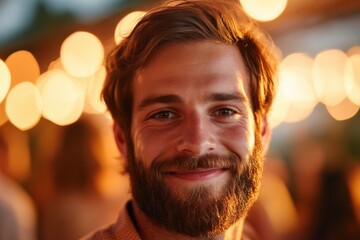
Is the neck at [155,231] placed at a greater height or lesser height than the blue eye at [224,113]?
lesser

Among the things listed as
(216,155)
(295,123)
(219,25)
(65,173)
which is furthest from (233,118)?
(295,123)

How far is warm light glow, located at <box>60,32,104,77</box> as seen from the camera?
21.3 ft

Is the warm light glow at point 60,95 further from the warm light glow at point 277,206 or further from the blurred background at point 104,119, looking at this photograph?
the warm light glow at point 277,206

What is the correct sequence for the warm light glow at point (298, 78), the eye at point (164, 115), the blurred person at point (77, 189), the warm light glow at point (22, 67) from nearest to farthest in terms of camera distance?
the eye at point (164, 115) < the blurred person at point (77, 189) < the warm light glow at point (298, 78) < the warm light glow at point (22, 67)

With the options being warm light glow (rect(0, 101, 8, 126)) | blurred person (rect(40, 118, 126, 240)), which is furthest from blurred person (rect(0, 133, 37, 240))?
warm light glow (rect(0, 101, 8, 126))

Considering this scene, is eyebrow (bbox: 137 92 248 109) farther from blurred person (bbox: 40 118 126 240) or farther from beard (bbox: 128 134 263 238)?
blurred person (bbox: 40 118 126 240)

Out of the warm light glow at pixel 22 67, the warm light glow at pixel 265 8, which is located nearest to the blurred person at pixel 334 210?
the warm light glow at pixel 265 8

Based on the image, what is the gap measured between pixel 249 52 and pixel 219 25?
0.18 m

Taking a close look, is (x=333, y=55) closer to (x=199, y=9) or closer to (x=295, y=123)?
(x=295, y=123)

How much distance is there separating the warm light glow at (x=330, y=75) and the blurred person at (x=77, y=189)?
3609mm

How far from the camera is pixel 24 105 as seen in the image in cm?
922

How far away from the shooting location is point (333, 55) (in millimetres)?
7750

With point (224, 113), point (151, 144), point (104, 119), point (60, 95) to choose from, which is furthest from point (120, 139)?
point (60, 95)

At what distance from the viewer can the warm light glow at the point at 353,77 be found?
7.93m
